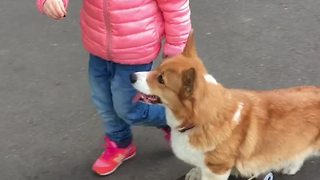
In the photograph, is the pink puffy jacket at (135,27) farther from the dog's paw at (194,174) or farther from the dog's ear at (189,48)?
the dog's paw at (194,174)

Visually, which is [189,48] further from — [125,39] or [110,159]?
[110,159]

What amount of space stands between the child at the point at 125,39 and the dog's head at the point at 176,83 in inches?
6.3

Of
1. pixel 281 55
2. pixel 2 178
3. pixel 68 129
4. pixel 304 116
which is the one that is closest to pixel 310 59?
pixel 281 55

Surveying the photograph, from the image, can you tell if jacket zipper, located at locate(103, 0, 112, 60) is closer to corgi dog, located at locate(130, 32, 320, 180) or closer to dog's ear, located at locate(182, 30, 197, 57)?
corgi dog, located at locate(130, 32, 320, 180)

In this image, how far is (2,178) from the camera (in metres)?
3.26

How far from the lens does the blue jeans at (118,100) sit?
297cm

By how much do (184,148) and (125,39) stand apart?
1.91ft

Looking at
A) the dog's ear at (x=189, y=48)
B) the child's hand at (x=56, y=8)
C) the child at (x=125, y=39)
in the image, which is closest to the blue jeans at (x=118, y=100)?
the child at (x=125, y=39)

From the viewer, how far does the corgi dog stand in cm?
262

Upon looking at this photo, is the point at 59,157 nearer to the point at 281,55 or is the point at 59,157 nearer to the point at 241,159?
the point at 241,159

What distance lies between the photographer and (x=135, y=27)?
111 inches

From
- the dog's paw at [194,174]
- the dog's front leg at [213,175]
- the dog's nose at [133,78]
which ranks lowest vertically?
the dog's paw at [194,174]

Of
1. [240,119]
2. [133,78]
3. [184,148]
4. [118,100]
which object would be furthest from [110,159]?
[240,119]

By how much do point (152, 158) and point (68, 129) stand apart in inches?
22.8
